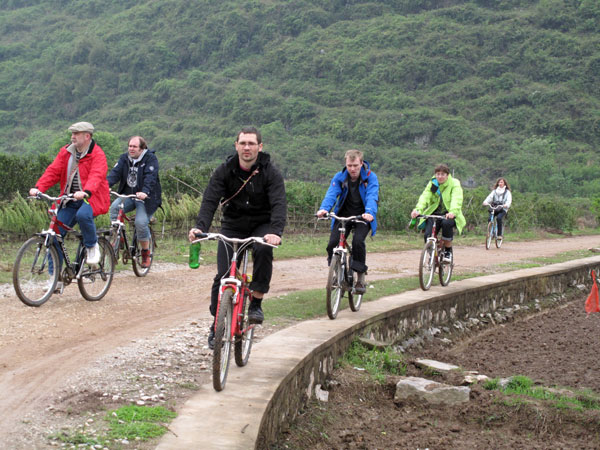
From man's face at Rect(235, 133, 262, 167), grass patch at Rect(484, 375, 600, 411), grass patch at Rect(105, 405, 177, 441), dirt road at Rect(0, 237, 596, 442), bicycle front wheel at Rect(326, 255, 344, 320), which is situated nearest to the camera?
grass patch at Rect(105, 405, 177, 441)

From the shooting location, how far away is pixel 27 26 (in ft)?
408

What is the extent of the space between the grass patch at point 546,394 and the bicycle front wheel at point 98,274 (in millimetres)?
4293

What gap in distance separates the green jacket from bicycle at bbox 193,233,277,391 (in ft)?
17.6

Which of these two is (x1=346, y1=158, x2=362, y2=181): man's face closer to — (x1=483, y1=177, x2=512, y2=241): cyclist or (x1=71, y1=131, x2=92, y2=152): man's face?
(x1=71, y1=131, x2=92, y2=152): man's face

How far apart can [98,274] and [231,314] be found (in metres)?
3.63

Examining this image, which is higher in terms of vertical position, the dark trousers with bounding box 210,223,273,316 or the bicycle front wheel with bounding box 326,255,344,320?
the dark trousers with bounding box 210,223,273,316

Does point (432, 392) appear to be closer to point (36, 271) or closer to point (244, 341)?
point (244, 341)

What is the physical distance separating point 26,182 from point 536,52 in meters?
99.3

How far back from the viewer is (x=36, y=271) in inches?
291

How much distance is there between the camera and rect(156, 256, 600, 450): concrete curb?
13.0ft

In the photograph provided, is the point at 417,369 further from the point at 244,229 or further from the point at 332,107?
the point at 332,107

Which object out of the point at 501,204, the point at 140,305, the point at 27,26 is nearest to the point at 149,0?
the point at 27,26

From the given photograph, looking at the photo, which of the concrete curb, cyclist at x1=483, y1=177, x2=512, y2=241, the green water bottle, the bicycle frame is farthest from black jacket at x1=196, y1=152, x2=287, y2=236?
cyclist at x1=483, y1=177, x2=512, y2=241

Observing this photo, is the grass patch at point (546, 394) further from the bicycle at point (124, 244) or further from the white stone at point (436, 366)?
the bicycle at point (124, 244)
